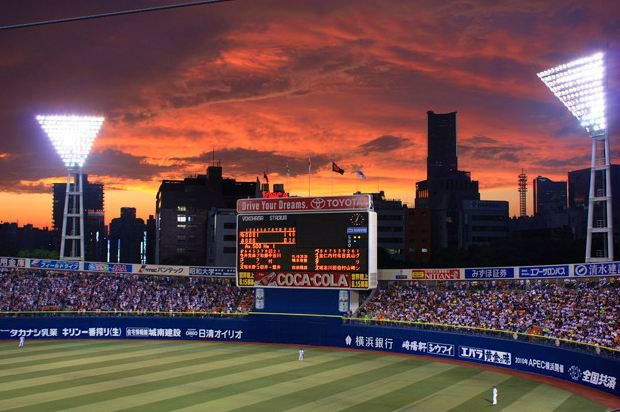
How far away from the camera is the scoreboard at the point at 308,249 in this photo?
4528 cm

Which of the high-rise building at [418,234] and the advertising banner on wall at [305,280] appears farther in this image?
the high-rise building at [418,234]

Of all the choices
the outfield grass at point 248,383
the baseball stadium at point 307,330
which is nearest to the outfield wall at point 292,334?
the baseball stadium at point 307,330

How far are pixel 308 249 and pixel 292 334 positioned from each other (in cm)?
697

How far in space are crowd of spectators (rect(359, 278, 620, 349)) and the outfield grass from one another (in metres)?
4.16

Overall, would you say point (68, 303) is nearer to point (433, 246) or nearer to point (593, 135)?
point (593, 135)

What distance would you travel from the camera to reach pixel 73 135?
187 feet

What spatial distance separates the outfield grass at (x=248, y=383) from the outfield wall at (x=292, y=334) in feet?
4.99

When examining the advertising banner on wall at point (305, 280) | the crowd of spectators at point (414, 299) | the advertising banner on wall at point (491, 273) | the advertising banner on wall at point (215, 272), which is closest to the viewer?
the crowd of spectators at point (414, 299)

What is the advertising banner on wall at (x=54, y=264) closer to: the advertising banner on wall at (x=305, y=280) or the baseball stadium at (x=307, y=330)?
the baseball stadium at (x=307, y=330)

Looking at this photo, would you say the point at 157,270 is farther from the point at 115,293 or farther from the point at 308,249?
the point at 308,249

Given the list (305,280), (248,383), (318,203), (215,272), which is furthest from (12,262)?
(248,383)

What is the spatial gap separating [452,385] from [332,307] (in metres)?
16.9

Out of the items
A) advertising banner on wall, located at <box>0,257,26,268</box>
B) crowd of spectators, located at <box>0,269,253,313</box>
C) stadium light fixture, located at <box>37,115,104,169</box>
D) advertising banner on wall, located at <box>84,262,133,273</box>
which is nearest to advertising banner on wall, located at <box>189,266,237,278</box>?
crowd of spectators, located at <box>0,269,253,313</box>

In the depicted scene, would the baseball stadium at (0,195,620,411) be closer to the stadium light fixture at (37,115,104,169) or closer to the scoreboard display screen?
the scoreboard display screen
